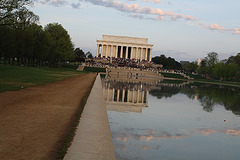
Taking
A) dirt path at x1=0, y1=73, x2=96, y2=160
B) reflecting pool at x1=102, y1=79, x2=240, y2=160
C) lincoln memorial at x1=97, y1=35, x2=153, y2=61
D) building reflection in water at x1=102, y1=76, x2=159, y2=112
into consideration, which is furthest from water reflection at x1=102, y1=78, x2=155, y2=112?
lincoln memorial at x1=97, y1=35, x2=153, y2=61

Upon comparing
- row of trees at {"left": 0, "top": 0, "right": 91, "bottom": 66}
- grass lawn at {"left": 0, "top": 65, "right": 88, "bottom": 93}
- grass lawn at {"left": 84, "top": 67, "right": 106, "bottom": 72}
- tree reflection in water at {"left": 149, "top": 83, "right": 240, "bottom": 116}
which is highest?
row of trees at {"left": 0, "top": 0, "right": 91, "bottom": 66}

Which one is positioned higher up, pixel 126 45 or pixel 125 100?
pixel 126 45

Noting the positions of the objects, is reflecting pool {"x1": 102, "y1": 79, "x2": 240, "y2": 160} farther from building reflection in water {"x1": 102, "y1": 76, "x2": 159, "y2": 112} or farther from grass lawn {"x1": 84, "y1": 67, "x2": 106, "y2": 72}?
grass lawn {"x1": 84, "y1": 67, "x2": 106, "y2": 72}

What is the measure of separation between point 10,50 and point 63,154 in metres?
45.4

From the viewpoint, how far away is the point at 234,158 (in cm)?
671

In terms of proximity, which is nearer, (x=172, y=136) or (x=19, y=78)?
(x=172, y=136)

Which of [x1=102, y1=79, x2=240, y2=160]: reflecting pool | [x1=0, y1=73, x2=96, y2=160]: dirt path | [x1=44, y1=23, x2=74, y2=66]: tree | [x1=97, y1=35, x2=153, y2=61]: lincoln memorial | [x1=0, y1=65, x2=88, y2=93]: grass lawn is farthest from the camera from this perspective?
[x1=97, y1=35, x2=153, y2=61]: lincoln memorial

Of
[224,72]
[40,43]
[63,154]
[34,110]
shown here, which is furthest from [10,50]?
[224,72]

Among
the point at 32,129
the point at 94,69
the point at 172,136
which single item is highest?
the point at 94,69

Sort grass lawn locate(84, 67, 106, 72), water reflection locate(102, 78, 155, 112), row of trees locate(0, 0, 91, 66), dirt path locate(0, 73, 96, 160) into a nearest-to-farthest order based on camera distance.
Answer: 1. dirt path locate(0, 73, 96, 160)
2. water reflection locate(102, 78, 155, 112)
3. row of trees locate(0, 0, 91, 66)
4. grass lawn locate(84, 67, 106, 72)

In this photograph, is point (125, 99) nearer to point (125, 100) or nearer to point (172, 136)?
point (125, 100)

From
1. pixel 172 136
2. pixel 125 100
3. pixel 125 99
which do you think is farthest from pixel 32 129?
pixel 125 99

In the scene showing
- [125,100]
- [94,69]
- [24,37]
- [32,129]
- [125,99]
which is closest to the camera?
[32,129]

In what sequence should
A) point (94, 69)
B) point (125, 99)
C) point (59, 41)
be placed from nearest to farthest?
point (125, 99) < point (59, 41) < point (94, 69)
